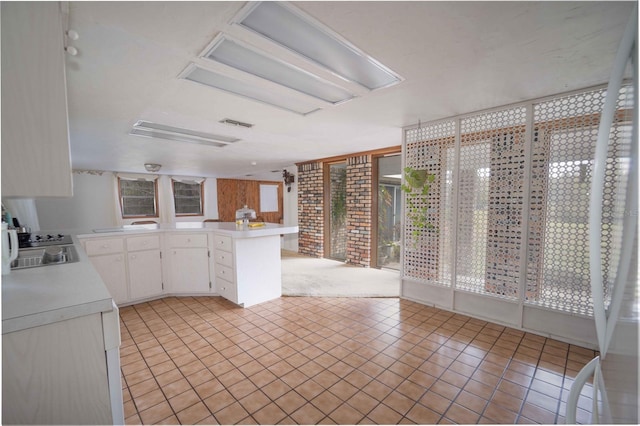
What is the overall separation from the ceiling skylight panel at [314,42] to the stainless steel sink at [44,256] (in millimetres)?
1868

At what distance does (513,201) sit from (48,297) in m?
3.32

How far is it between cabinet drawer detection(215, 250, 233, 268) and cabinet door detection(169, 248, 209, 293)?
7.7 inches

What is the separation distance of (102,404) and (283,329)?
164 cm

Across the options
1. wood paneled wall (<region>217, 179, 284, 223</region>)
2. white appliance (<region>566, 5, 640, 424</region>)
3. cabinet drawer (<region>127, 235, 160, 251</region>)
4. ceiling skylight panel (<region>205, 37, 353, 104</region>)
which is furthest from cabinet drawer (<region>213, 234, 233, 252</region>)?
wood paneled wall (<region>217, 179, 284, 223</region>)

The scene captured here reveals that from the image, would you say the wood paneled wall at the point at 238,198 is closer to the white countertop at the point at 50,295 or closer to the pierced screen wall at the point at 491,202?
the pierced screen wall at the point at 491,202

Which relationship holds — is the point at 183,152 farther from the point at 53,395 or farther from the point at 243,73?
the point at 53,395

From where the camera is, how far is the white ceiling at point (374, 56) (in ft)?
4.14

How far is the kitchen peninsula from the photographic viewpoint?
3.00m

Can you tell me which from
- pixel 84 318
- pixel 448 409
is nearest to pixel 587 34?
pixel 448 409

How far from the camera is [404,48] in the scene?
1563mm

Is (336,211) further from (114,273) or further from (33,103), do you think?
(33,103)

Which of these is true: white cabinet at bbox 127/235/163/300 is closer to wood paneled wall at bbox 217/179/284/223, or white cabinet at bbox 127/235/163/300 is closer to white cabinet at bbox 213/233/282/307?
white cabinet at bbox 213/233/282/307

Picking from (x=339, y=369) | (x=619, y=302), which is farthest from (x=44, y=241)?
(x=619, y=302)

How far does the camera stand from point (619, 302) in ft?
1.87
